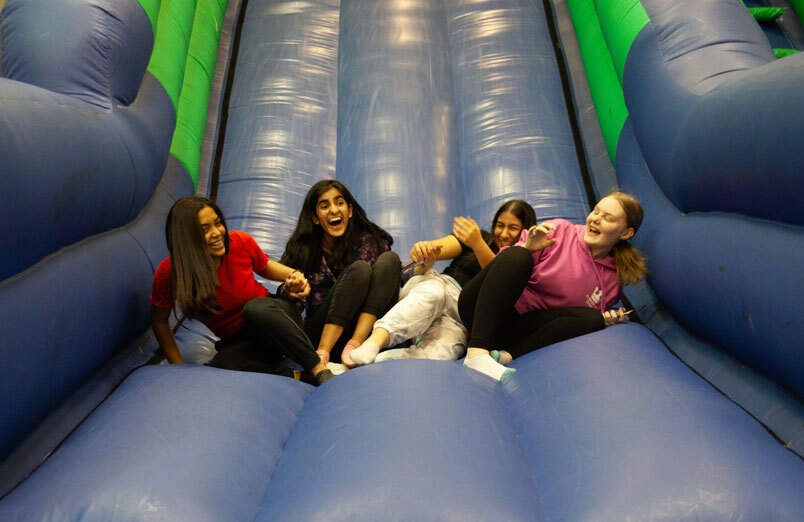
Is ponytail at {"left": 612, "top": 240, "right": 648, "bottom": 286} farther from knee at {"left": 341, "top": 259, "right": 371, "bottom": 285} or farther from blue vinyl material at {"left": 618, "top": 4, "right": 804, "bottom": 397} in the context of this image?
knee at {"left": 341, "top": 259, "right": 371, "bottom": 285}

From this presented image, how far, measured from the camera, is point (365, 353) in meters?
1.25

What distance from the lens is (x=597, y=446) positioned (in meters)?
0.87

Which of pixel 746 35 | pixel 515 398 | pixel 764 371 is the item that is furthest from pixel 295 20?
pixel 764 371

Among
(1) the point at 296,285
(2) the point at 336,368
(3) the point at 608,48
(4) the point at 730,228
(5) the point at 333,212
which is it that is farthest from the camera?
(3) the point at 608,48

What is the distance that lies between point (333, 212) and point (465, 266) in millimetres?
348

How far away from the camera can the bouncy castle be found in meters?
0.81

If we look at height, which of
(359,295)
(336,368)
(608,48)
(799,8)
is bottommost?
(336,368)

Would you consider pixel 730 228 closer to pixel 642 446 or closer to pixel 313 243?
pixel 642 446

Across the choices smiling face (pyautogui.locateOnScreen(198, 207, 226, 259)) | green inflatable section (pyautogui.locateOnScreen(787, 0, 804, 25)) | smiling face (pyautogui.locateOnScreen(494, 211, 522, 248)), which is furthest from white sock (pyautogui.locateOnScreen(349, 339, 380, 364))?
green inflatable section (pyautogui.locateOnScreen(787, 0, 804, 25))

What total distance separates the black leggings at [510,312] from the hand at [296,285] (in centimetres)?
36

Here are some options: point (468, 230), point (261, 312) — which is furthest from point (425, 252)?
point (261, 312)

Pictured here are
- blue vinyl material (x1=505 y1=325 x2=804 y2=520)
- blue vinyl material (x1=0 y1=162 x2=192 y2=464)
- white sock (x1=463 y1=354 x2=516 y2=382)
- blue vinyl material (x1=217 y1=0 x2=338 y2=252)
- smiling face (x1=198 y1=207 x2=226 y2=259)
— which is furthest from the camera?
blue vinyl material (x1=217 y1=0 x2=338 y2=252)

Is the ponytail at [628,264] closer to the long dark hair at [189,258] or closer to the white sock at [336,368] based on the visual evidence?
the white sock at [336,368]

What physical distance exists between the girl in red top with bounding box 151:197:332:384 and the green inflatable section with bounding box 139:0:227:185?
0.63m
